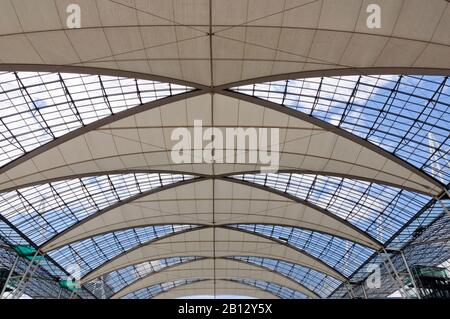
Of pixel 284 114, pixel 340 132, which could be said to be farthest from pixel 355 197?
pixel 284 114

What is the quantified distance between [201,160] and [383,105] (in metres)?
16.3

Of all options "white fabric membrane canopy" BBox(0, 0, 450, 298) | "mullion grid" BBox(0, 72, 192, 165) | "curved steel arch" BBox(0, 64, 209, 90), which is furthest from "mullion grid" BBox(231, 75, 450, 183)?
"mullion grid" BBox(0, 72, 192, 165)

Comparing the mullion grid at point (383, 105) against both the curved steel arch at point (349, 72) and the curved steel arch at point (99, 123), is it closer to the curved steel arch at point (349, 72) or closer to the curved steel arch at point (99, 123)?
the curved steel arch at point (349, 72)

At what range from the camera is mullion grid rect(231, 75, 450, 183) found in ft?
92.6

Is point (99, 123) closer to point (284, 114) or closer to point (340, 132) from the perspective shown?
point (284, 114)

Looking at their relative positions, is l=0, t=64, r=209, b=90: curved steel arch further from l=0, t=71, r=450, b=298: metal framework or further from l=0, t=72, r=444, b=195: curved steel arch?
l=0, t=72, r=444, b=195: curved steel arch

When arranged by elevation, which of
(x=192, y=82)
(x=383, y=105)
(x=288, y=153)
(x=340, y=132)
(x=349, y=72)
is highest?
(x=288, y=153)

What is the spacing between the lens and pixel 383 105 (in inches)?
1198

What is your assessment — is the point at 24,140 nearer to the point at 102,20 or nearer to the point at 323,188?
the point at 102,20

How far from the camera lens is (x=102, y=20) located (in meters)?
22.1

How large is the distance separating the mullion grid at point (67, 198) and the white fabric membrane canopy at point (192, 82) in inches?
21.0

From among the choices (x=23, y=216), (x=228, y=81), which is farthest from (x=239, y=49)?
(x=23, y=216)

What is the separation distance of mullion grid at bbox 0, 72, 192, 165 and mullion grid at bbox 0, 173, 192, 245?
9104 mm

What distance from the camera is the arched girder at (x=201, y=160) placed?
99.4 feet
